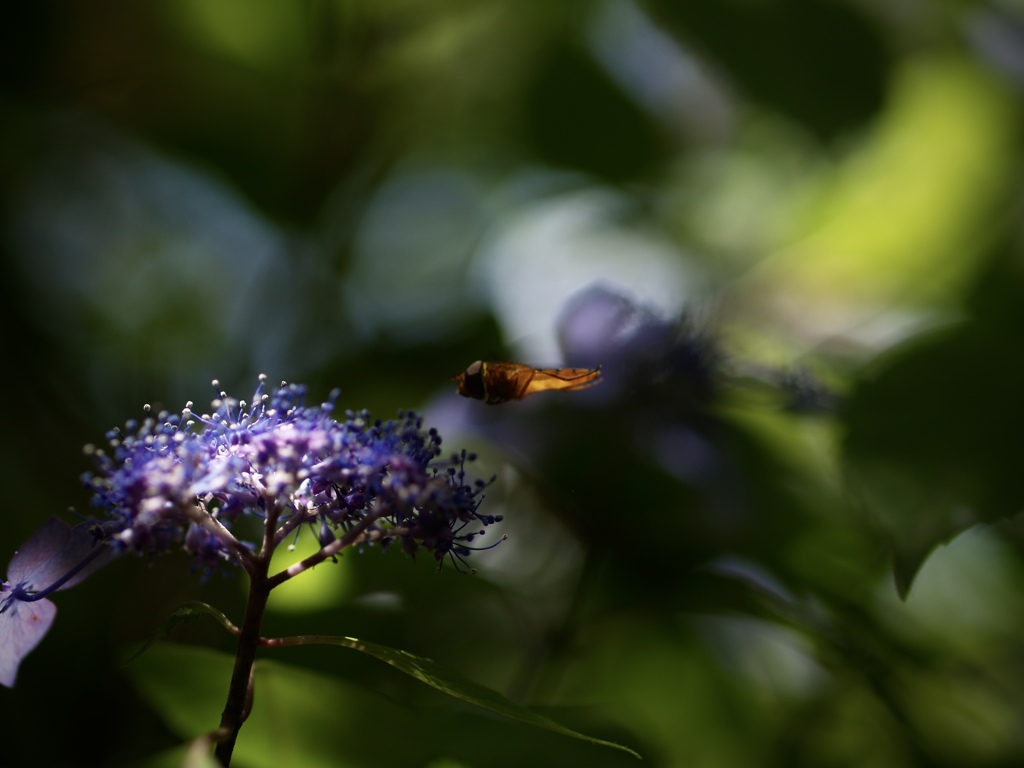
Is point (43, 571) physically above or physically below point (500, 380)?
below

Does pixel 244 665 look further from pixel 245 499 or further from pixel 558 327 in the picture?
pixel 558 327

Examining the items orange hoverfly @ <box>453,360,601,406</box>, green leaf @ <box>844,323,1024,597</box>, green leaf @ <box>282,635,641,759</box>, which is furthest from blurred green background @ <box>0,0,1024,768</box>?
orange hoverfly @ <box>453,360,601,406</box>

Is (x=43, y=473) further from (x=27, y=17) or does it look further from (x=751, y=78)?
(x=751, y=78)

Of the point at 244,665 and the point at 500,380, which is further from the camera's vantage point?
the point at 500,380

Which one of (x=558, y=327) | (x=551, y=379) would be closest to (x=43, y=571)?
(x=551, y=379)

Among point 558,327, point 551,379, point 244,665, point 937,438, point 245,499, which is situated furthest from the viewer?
point 558,327

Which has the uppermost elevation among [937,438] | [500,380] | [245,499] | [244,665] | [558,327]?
[558,327]

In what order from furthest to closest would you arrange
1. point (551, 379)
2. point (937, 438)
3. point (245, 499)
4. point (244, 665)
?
point (937, 438) → point (551, 379) → point (245, 499) → point (244, 665)
